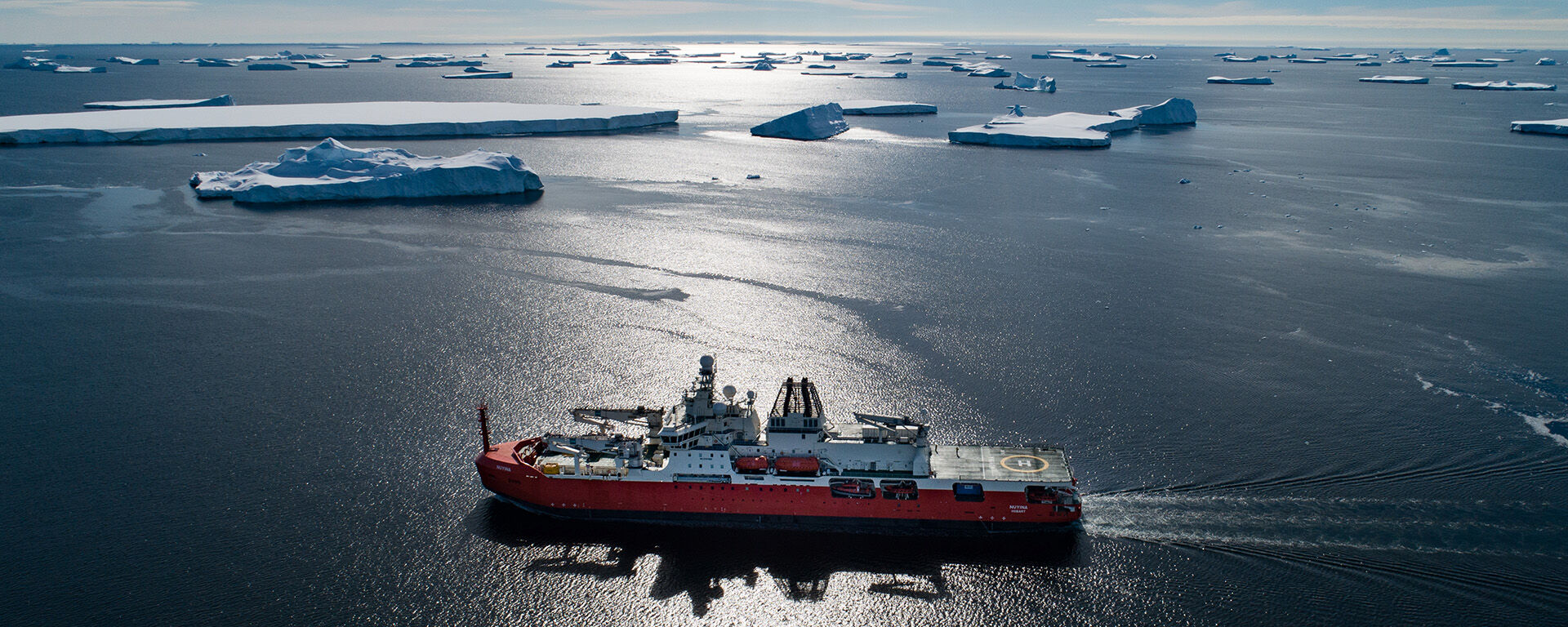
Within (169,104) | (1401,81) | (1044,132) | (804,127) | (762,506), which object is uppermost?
(1401,81)

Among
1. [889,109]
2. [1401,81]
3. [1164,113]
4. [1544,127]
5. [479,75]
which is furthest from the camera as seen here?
[479,75]

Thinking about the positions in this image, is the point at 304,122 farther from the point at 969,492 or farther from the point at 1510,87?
the point at 1510,87

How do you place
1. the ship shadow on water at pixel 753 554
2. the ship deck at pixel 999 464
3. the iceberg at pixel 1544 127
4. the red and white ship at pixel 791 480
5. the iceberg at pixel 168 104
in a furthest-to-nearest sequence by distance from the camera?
the iceberg at pixel 168 104
the iceberg at pixel 1544 127
the ship deck at pixel 999 464
the red and white ship at pixel 791 480
the ship shadow on water at pixel 753 554

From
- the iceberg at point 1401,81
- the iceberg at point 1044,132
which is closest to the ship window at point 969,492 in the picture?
the iceberg at point 1044,132

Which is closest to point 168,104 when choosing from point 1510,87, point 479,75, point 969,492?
point 479,75

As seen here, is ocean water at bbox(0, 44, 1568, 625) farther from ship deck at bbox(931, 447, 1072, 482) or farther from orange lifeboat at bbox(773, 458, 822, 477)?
orange lifeboat at bbox(773, 458, 822, 477)

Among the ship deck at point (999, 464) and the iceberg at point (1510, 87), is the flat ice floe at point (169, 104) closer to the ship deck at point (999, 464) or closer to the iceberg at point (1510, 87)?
the ship deck at point (999, 464)

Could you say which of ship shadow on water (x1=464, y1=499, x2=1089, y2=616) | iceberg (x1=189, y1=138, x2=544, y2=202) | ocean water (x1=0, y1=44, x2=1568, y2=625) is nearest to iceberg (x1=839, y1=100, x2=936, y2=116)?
ocean water (x1=0, y1=44, x2=1568, y2=625)
